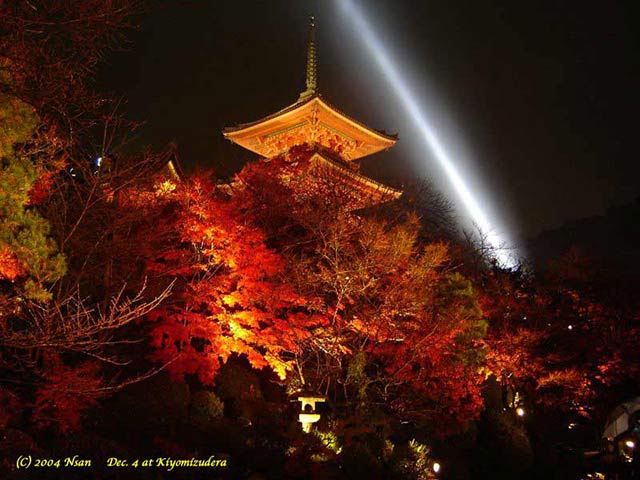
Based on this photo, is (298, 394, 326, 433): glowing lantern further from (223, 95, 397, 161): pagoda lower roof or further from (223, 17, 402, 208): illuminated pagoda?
(223, 95, 397, 161): pagoda lower roof

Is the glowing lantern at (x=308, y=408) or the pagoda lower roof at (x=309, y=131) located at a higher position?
the pagoda lower roof at (x=309, y=131)

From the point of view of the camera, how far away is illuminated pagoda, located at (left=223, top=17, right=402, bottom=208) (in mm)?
21094

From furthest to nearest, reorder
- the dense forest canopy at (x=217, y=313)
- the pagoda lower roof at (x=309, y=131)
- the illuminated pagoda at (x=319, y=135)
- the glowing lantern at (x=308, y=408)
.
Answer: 1. the pagoda lower roof at (x=309, y=131)
2. the illuminated pagoda at (x=319, y=135)
3. the glowing lantern at (x=308, y=408)
4. the dense forest canopy at (x=217, y=313)

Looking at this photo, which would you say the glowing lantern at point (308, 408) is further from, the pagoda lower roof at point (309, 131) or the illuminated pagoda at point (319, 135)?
the pagoda lower roof at point (309, 131)

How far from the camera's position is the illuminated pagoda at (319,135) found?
69.2ft

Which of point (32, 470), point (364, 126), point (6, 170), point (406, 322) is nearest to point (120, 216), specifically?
point (6, 170)

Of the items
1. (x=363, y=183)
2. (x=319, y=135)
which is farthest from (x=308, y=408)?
(x=319, y=135)

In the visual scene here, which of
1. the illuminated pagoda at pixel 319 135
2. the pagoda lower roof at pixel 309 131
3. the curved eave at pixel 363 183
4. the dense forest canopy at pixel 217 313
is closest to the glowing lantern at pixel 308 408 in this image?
the dense forest canopy at pixel 217 313

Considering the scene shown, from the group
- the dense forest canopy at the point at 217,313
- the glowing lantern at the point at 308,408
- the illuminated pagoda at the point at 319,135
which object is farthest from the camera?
the illuminated pagoda at the point at 319,135

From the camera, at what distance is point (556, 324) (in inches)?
770

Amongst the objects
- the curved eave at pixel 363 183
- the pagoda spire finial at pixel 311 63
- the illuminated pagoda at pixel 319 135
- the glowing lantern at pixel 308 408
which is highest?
the pagoda spire finial at pixel 311 63

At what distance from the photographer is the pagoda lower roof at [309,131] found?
21781 mm

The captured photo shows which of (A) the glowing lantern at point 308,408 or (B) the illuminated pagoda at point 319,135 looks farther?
(B) the illuminated pagoda at point 319,135

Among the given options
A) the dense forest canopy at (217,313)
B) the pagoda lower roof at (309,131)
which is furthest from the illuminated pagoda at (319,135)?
the dense forest canopy at (217,313)
